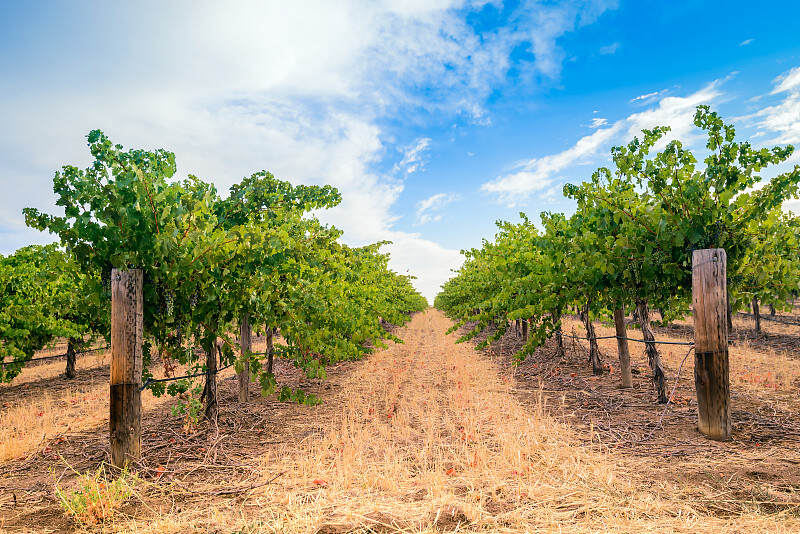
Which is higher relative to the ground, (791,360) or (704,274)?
(704,274)

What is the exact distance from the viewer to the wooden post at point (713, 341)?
557cm

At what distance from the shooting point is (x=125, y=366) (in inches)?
197

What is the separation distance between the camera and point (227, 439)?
623 cm

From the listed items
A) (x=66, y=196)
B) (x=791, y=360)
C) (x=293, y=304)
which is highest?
(x=66, y=196)

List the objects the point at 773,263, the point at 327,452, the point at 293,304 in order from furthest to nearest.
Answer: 1. the point at 293,304
2. the point at 773,263
3. the point at 327,452

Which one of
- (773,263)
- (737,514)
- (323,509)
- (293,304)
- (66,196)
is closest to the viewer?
(737,514)

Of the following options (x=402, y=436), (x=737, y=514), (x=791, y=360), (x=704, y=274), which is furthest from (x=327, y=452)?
(x=791, y=360)

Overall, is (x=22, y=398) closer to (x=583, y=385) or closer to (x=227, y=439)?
(x=227, y=439)

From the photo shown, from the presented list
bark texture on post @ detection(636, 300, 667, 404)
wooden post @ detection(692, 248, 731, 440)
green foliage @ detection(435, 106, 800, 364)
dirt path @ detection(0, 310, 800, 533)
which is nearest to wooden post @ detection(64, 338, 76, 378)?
dirt path @ detection(0, 310, 800, 533)

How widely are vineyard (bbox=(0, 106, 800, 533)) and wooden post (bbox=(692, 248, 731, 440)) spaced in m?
0.03

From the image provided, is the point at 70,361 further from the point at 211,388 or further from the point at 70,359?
the point at 211,388

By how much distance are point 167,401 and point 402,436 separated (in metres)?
5.95

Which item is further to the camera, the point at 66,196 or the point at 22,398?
the point at 22,398

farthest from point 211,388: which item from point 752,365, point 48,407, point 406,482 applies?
point 752,365
